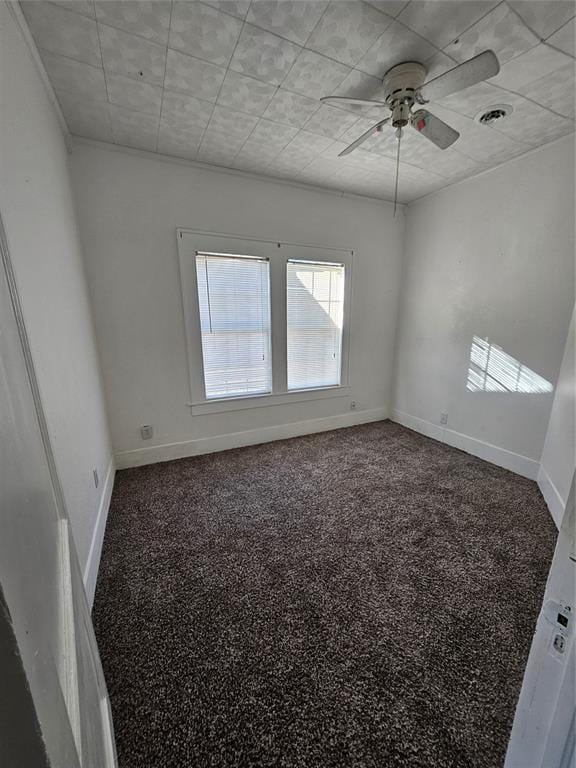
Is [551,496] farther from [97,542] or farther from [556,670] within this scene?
[97,542]

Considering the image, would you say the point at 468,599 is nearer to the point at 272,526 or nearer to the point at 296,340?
the point at 272,526

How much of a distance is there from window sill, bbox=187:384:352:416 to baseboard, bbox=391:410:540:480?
92cm

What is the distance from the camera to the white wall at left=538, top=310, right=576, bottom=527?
2.03 metres

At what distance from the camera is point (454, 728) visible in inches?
40.3

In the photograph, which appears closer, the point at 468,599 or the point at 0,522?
the point at 0,522

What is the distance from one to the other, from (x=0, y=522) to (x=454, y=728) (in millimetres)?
1533

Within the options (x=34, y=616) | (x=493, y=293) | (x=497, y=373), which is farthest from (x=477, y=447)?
(x=34, y=616)

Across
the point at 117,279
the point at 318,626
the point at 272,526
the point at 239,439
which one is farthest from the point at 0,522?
the point at 239,439

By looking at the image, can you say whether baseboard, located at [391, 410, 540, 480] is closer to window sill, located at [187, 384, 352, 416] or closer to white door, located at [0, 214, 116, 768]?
window sill, located at [187, 384, 352, 416]

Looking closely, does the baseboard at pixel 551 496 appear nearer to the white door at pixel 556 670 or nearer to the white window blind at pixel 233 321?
the white door at pixel 556 670

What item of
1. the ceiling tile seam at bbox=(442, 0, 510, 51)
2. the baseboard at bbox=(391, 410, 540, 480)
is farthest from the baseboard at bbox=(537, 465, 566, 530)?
the ceiling tile seam at bbox=(442, 0, 510, 51)

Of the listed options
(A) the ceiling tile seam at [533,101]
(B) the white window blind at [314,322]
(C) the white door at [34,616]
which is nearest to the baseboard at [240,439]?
(B) the white window blind at [314,322]

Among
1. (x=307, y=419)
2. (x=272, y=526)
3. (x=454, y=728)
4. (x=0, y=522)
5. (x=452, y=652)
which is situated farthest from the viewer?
(x=307, y=419)

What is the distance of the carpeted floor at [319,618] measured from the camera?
1002 millimetres
